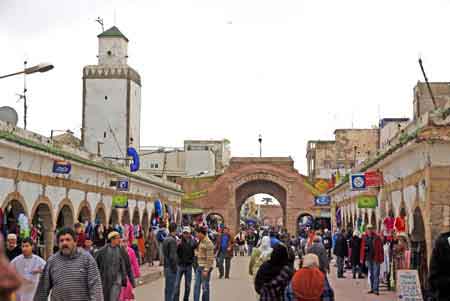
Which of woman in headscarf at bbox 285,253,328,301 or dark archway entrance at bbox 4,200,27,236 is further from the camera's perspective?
dark archway entrance at bbox 4,200,27,236

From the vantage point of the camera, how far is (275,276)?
8.62 metres

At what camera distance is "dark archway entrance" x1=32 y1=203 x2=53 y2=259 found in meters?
20.8

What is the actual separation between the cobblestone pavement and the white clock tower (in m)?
28.6

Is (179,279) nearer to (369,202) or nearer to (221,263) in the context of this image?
(369,202)

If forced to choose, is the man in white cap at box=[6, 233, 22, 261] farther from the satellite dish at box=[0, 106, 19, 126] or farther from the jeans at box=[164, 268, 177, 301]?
the satellite dish at box=[0, 106, 19, 126]

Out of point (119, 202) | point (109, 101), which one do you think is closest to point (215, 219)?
point (109, 101)

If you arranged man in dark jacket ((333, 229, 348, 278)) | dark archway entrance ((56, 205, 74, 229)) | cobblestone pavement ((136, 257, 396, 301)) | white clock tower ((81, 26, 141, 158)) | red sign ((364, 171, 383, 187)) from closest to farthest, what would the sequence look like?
1. cobblestone pavement ((136, 257, 396, 301))
2. red sign ((364, 171, 383, 187))
3. dark archway entrance ((56, 205, 74, 229))
4. man in dark jacket ((333, 229, 348, 278))
5. white clock tower ((81, 26, 141, 158))

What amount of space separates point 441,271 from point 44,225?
16295mm

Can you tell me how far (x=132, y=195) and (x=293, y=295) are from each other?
25753 millimetres

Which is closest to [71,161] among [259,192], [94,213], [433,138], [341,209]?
[94,213]

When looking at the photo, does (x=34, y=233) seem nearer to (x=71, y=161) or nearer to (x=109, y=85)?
(x=71, y=161)

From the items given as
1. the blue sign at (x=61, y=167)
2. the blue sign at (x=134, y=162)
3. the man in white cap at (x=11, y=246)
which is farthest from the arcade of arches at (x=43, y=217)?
the blue sign at (x=134, y=162)

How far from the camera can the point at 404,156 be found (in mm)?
17969

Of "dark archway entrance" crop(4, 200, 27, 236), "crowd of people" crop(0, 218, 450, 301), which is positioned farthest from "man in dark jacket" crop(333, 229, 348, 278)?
"crowd of people" crop(0, 218, 450, 301)
